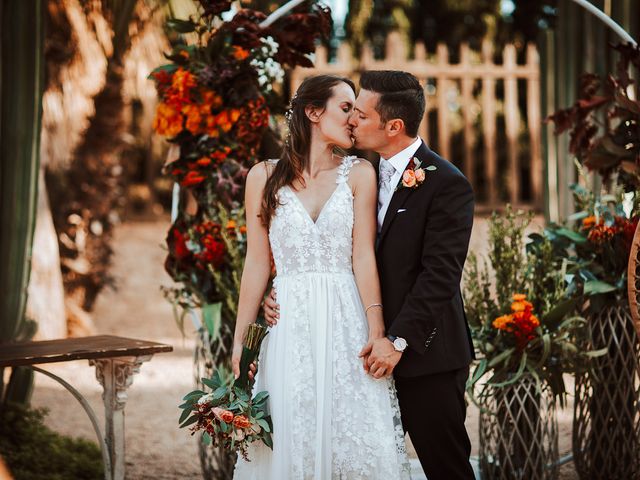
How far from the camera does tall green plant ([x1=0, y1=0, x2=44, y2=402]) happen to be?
15.6 ft

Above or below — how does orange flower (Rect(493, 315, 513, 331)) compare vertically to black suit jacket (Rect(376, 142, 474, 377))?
below

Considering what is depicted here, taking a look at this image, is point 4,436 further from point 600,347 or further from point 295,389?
point 600,347

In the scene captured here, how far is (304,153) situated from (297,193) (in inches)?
6.3

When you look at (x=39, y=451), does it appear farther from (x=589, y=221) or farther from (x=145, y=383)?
(x=589, y=221)

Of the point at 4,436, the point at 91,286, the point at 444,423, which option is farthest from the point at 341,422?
the point at 91,286

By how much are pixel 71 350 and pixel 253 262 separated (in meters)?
1.01

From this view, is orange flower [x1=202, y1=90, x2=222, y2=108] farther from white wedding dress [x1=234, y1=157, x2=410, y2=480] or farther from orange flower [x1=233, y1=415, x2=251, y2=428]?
orange flower [x1=233, y1=415, x2=251, y2=428]

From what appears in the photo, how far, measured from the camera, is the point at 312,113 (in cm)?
313

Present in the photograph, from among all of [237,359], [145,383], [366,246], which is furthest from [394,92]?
[145,383]

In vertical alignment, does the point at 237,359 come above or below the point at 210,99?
below

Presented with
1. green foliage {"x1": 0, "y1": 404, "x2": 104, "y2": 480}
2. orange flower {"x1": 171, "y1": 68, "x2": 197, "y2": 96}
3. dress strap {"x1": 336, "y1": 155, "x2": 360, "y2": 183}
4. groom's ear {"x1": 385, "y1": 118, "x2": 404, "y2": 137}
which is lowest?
green foliage {"x1": 0, "y1": 404, "x2": 104, "y2": 480}

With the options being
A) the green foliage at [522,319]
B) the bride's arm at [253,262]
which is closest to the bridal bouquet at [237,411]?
the bride's arm at [253,262]

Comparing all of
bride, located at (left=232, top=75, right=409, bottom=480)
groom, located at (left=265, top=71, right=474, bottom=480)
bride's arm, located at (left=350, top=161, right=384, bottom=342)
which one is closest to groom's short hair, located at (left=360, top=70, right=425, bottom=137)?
groom, located at (left=265, top=71, right=474, bottom=480)

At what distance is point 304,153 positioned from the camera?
3168 millimetres
